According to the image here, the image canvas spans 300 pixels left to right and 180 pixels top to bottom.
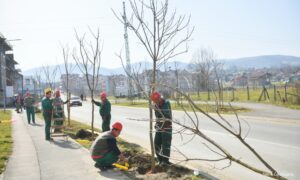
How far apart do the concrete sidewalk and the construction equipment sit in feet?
4.37

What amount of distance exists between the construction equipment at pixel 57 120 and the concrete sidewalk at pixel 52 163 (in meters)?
1.33

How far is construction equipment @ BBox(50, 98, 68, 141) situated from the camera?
14870 millimetres

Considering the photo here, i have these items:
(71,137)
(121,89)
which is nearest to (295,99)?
(71,137)

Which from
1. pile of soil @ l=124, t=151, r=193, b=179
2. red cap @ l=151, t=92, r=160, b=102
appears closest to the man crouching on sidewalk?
pile of soil @ l=124, t=151, r=193, b=179

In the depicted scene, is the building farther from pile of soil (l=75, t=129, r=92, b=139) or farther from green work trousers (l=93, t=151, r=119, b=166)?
green work trousers (l=93, t=151, r=119, b=166)

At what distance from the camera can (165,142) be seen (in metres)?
8.20

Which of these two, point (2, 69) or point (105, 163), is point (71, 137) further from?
point (2, 69)

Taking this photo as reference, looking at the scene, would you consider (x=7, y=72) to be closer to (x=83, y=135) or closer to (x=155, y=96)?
(x=83, y=135)

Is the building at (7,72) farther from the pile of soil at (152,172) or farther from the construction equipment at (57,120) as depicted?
the pile of soil at (152,172)

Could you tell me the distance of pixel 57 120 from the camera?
51.3 ft

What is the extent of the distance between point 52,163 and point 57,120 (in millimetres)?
6207

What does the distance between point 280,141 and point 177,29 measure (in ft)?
21.6

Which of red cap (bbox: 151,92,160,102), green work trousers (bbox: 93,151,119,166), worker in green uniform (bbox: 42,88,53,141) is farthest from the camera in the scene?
worker in green uniform (bbox: 42,88,53,141)

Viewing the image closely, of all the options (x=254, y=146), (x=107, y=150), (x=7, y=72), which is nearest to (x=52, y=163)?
(x=107, y=150)
